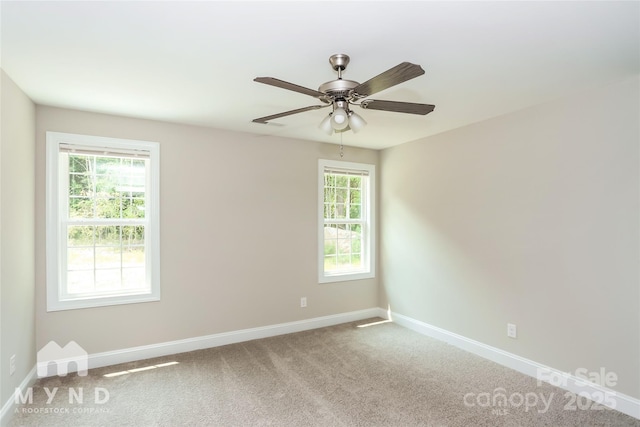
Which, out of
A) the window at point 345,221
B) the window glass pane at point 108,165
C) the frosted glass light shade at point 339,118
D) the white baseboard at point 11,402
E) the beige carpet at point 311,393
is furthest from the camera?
the window at point 345,221

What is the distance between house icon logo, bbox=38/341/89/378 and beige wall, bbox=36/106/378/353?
56 mm

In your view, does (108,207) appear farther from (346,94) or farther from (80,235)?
(346,94)

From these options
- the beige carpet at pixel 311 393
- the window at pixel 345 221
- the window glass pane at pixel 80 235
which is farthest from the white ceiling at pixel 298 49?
the beige carpet at pixel 311 393

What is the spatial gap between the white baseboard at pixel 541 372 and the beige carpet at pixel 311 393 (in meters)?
0.09

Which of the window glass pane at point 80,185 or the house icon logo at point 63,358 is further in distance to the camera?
the window glass pane at point 80,185

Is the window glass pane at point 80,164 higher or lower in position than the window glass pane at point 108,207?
higher

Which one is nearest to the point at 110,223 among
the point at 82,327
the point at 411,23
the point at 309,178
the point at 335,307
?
the point at 82,327

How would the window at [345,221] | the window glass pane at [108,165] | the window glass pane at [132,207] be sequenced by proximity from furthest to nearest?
the window at [345,221] → the window glass pane at [132,207] → the window glass pane at [108,165]

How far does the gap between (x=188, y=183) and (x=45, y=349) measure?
6.64ft

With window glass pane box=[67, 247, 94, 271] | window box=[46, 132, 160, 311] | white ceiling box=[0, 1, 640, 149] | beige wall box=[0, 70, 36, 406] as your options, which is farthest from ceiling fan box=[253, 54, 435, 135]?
window glass pane box=[67, 247, 94, 271]

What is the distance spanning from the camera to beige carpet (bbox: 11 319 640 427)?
97.1 inches

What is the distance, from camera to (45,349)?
3145 mm

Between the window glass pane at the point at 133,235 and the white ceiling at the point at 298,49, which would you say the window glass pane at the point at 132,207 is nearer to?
the window glass pane at the point at 133,235

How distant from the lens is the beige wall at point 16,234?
2410 millimetres
